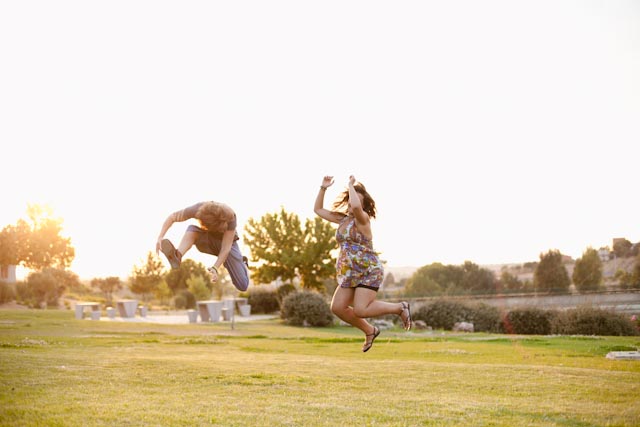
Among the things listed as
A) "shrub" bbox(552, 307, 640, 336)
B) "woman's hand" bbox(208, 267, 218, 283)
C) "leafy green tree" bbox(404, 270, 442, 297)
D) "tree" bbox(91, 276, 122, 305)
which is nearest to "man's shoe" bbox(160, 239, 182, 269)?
"woman's hand" bbox(208, 267, 218, 283)

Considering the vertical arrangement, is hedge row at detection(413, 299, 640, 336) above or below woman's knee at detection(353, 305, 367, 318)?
below

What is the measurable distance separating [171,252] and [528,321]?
90.2 ft

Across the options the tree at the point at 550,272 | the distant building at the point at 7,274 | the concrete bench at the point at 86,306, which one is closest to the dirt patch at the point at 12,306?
the distant building at the point at 7,274

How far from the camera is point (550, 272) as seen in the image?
43375 mm

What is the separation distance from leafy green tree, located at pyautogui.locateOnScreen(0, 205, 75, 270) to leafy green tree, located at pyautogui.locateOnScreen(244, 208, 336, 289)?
11760 millimetres

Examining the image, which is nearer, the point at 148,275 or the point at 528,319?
the point at 528,319

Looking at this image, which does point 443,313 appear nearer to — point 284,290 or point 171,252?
point 284,290

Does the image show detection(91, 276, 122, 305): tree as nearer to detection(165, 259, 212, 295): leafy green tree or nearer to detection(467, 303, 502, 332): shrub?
detection(165, 259, 212, 295): leafy green tree

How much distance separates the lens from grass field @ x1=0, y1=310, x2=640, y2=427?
12.1m

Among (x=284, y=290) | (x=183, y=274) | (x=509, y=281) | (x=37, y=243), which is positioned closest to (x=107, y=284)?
(x=183, y=274)

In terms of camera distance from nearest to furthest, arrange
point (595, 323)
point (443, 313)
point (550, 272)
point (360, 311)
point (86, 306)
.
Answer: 1. point (360, 311)
2. point (595, 323)
3. point (443, 313)
4. point (86, 306)
5. point (550, 272)

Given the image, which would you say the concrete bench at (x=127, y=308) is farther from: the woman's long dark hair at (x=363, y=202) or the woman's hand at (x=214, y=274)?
the woman's hand at (x=214, y=274)

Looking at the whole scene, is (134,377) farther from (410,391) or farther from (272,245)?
(272,245)

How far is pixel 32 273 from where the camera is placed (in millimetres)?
27641
